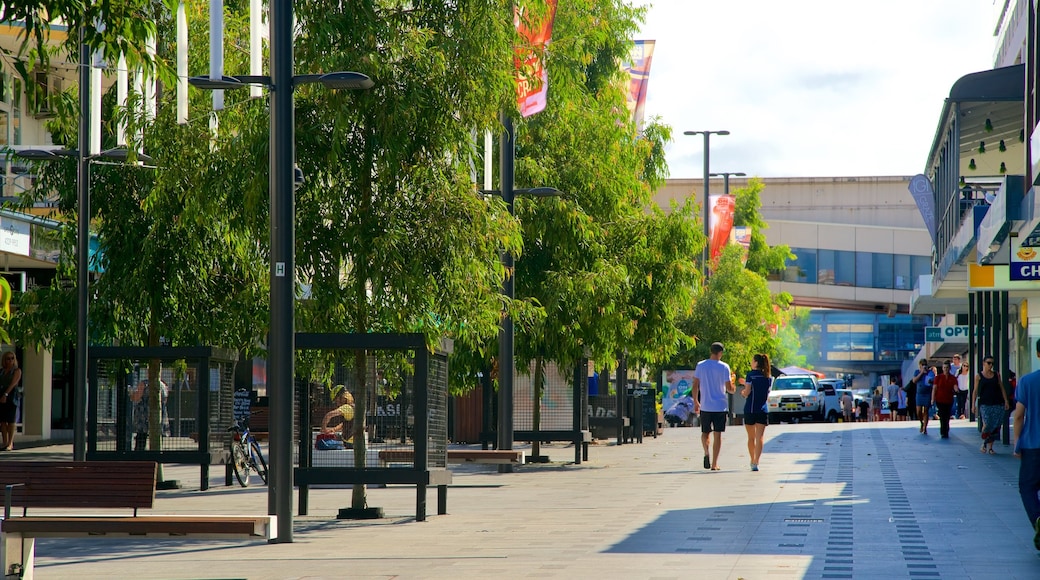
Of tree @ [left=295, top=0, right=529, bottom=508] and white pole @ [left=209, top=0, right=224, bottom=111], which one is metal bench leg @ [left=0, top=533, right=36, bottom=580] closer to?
white pole @ [left=209, top=0, right=224, bottom=111]

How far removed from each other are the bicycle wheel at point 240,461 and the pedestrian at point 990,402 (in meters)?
13.0

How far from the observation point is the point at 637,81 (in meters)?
28.3

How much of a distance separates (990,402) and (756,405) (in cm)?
645

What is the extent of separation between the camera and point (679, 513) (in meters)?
14.3

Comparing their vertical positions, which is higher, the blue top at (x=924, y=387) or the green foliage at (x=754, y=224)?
the green foliage at (x=754, y=224)

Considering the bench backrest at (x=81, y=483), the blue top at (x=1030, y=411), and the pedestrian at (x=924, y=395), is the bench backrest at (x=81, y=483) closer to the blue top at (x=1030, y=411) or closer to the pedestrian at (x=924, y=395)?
the blue top at (x=1030, y=411)

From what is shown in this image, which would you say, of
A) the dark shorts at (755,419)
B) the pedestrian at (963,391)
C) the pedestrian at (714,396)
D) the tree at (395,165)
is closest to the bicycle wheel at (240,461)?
the tree at (395,165)

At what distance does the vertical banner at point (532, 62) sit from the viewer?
16.5 m

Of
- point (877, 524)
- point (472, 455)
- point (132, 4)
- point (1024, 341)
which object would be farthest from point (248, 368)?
point (132, 4)

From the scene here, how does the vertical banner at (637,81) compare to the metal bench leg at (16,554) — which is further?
the vertical banner at (637,81)

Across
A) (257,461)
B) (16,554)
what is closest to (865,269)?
(257,461)

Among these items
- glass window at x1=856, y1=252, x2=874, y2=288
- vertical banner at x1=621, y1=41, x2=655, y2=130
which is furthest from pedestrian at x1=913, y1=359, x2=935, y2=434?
glass window at x1=856, y1=252, x2=874, y2=288

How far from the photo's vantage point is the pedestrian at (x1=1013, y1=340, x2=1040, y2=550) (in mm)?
11422

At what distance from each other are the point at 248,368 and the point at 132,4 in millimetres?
35720
